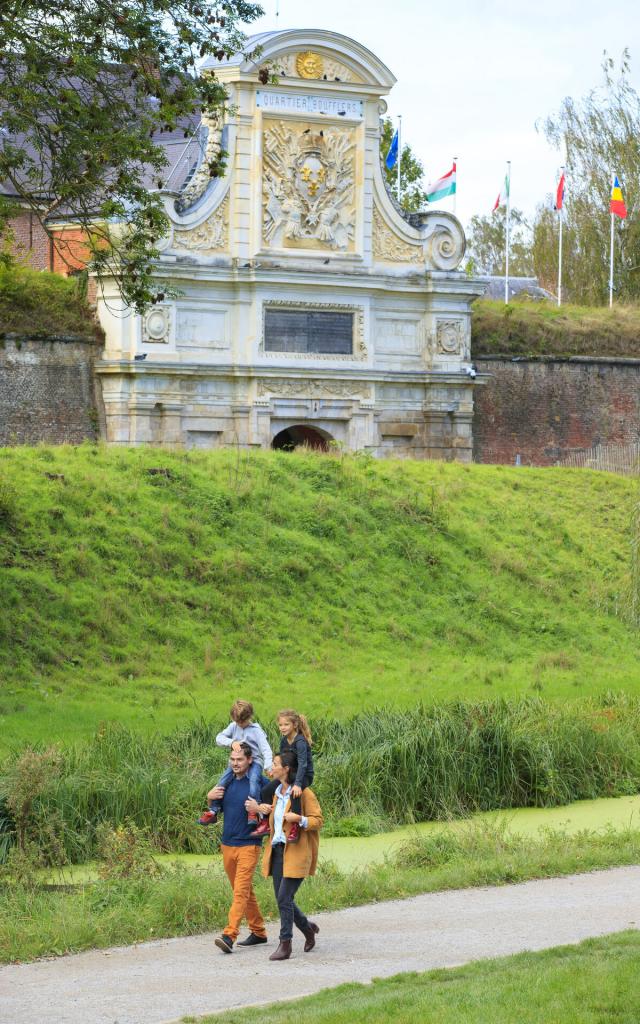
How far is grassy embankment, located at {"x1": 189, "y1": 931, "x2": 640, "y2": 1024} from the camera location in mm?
8547

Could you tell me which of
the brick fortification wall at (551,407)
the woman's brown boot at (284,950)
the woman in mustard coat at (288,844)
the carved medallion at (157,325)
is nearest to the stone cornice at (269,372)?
the carved medallion at (157,325)

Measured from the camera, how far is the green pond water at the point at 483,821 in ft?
44.2

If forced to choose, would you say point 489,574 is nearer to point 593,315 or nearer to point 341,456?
point 341,456

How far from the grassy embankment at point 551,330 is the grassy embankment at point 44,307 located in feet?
31.0

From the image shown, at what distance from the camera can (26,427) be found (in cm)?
3139

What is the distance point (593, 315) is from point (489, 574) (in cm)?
1408

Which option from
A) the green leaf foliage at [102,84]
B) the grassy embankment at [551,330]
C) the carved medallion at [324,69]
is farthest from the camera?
the grassy embankment at [551,330]

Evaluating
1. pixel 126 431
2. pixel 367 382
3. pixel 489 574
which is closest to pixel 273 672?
pixel 489 574

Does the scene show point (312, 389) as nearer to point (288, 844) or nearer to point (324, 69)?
point (324, 69)

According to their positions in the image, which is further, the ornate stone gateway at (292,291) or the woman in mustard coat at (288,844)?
the ornate stone gateway at (292,291)

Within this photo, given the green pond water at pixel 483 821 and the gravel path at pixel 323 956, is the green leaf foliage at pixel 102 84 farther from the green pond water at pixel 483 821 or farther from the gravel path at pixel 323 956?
the gravel path at pixel 323 956

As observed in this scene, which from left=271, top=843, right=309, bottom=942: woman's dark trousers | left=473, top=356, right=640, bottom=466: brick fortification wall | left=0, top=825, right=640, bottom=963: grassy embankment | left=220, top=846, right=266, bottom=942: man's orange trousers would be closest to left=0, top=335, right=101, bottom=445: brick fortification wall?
left=473, top=356, right=640, bottom=466: brick fortification wall

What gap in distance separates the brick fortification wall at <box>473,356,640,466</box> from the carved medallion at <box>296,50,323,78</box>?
7699mm

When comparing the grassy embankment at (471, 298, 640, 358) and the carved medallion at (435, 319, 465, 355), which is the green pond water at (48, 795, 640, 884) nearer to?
the carved medallion at (435, 319, 465, 355)
